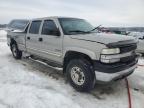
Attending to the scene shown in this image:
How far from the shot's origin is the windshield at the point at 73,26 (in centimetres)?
526

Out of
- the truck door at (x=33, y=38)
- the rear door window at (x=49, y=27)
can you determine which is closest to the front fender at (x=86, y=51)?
the rear door window at (x=49, y=27)

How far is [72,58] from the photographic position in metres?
5.01

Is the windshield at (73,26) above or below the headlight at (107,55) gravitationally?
above

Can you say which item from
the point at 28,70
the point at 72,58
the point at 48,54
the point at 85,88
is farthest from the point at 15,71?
the point at 85,88

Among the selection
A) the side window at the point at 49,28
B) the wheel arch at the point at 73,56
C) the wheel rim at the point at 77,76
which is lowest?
the wheel rim at the point at 77,76

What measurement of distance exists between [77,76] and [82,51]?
68 centimetres

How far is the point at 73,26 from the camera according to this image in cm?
557

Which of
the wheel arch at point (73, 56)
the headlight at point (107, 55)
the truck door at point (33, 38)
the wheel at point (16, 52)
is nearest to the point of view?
the headlight at point (107, 55)

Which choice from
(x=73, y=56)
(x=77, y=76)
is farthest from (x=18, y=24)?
(x=77, y=76)

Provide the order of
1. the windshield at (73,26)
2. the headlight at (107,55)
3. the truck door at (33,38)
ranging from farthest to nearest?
the truck door at (33,38), the windshield at (73,26), the headlight at (107,55)

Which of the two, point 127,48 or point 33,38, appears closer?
point 127,48

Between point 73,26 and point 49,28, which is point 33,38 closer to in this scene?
point 49,28

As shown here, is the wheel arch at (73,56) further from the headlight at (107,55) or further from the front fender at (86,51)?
the headlight at (107,55)

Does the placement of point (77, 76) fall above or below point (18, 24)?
below
